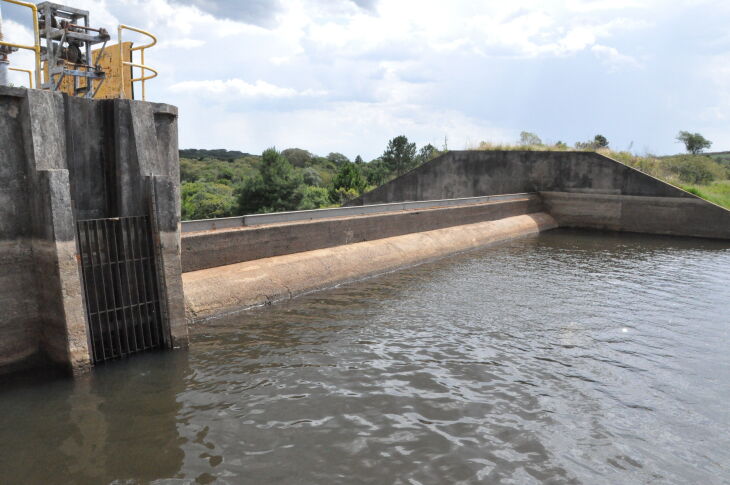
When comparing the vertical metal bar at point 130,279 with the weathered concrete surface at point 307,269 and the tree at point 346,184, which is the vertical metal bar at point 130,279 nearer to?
the weathered concrete surface at point 307,269

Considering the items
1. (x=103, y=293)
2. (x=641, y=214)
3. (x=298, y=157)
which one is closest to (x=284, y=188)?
(x=641, y=214)

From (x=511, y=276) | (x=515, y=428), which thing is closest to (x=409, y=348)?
(x=515, y=428)

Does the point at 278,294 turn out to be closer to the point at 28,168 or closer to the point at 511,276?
the point at 28,168

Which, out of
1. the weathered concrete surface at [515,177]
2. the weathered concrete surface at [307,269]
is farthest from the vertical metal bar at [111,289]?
the weathered concrete surface at [515,177]

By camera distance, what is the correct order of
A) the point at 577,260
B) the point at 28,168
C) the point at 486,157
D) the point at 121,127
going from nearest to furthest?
the point at 28,168 → the point at 121,127 → the point at 577,260 → the point at 486,157

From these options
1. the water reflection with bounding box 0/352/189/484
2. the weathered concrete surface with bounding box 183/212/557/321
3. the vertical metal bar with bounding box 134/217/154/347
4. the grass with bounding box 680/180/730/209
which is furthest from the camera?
the grass with bounding box 680/180/730/209

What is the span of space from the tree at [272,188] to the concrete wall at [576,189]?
11059 mm

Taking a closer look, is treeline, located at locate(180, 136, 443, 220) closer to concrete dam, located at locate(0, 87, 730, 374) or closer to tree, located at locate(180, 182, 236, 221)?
tree, located at locate(180, 182, 236, 221)

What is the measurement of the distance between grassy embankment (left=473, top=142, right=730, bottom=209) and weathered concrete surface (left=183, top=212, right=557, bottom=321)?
9493 millimetres

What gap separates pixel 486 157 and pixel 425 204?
849 cm

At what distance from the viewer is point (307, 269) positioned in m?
10.4

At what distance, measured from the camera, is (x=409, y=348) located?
7277mm

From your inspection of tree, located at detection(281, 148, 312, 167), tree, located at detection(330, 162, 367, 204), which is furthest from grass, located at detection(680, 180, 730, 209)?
tree, located at detection(281, 148, 312, 167)

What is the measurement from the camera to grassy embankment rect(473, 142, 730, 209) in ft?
68.7
